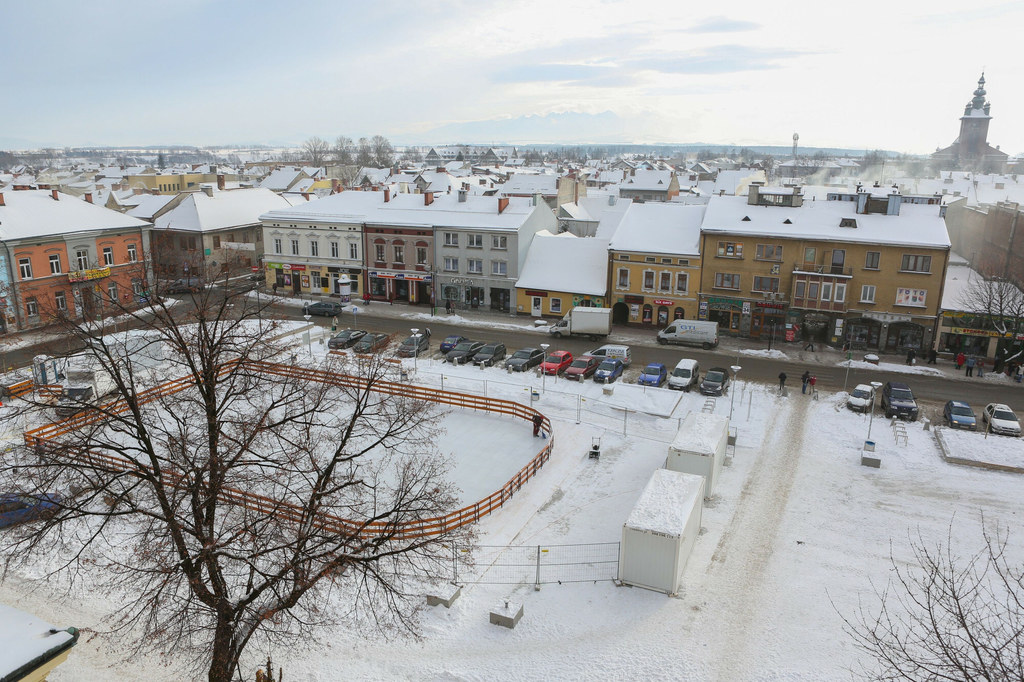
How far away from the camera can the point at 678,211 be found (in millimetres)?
52281

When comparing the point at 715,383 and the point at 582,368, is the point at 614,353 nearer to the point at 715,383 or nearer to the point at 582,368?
the point at 582,368

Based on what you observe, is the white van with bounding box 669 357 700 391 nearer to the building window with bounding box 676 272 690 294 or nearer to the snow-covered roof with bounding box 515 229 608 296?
the building window with bounding box 676 272 690 294

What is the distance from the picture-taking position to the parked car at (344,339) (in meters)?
42.1

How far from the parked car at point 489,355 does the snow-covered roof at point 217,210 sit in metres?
33.3

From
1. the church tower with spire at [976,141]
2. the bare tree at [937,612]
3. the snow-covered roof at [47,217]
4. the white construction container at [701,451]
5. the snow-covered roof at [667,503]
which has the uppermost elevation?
the church tower with spire at [976,141]

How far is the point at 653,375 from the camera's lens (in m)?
36.8

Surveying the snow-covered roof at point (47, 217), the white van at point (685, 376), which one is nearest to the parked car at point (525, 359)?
the white van at point (685, 376)

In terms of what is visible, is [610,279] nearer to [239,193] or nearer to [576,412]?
[576,412]

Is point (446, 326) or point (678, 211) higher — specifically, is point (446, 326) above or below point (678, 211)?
below

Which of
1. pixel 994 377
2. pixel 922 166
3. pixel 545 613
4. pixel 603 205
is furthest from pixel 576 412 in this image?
pixel 922 166

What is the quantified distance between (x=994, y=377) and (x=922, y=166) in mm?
156020

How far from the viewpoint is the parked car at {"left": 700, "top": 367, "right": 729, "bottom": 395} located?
3500 centimetres

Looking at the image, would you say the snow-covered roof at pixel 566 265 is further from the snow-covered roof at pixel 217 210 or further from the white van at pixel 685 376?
the snow-covered roof at pixel 217 210

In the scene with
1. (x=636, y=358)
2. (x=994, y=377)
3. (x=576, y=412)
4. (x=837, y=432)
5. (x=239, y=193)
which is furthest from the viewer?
(x=239, y=193)
